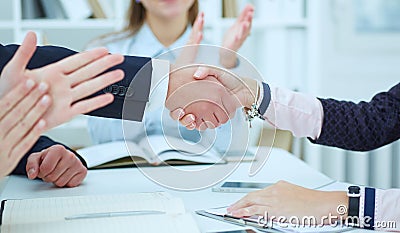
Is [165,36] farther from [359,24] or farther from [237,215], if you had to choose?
[237,215]

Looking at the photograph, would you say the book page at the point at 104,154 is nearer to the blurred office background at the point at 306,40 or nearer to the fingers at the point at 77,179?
the fingers at the point at 77,179

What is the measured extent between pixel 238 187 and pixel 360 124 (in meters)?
0.35

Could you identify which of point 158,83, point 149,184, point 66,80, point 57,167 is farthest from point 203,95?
point 66,80

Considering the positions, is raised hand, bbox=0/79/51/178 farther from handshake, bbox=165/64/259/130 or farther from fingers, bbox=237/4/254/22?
fingers, bbox=237/4/254/22

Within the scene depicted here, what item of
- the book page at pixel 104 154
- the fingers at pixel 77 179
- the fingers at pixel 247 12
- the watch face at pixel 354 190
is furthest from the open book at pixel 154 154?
the fingers at pixel 247 12

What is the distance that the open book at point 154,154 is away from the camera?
51.2 inches

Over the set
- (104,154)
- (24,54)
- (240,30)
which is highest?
(24,54)

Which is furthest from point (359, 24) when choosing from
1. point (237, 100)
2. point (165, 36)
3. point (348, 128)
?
point (237, 100)

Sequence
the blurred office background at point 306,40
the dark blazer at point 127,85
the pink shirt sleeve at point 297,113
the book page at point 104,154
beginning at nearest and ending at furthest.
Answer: the dark blazer at point 127,85
the pink shirt sleeve at point 297,113
the book page at point 104,154
the blurred office background at point 306,40

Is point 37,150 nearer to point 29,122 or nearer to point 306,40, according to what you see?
point 29,122

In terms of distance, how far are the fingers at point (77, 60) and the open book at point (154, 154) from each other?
1.22 ft

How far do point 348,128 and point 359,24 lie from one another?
1651 millimetres

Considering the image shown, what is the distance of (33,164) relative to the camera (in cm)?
129

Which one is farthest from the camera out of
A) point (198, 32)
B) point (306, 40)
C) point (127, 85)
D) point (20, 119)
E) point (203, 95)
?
point (306, 40)
